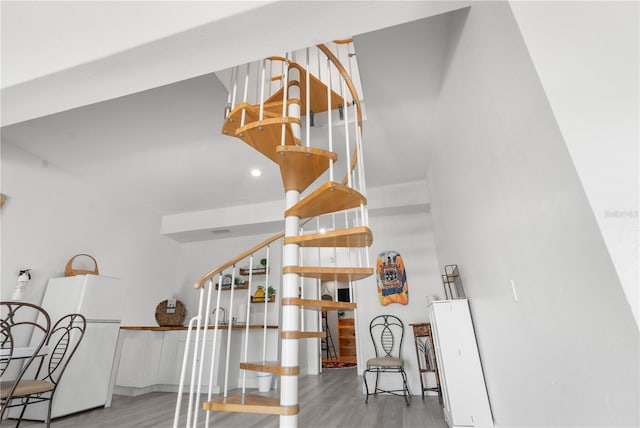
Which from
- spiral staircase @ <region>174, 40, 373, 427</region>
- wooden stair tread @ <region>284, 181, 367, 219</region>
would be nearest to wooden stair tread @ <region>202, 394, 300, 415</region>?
spiral staircase @ <region>174, 40, 373, 427</region>

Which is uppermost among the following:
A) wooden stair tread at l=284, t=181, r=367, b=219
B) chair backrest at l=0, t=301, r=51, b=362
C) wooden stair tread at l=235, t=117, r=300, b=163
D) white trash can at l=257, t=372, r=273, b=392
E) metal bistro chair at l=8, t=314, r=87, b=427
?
wooden stair tread at l=235, t=117, r=300, b=163

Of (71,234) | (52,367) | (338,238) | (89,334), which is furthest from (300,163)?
(71,234)

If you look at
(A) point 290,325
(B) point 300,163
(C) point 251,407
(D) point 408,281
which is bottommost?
(C) point 251,407

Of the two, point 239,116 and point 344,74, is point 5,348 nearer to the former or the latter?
point 239,116

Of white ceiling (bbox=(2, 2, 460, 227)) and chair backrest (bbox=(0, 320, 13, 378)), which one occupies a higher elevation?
white ceiling (bbox=(2, 2, 460, 227))

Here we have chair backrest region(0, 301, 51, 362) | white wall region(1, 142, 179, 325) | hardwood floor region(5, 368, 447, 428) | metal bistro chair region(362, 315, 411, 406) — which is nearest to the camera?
hardwood floor region(5, 368, 447, 428)

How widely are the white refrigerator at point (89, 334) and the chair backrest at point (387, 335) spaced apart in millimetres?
3275

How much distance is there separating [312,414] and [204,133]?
3198mm

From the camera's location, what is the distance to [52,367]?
3.07 m

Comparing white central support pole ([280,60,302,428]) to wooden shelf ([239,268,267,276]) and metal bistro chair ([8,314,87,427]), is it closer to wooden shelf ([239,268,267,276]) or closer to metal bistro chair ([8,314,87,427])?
metal bistro chair ([8,314,87,427])

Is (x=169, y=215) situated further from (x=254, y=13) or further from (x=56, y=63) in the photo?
(x=254, y=13)

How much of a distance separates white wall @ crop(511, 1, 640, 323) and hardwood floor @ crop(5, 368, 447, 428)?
2468 millimetres

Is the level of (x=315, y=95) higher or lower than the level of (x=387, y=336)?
higher

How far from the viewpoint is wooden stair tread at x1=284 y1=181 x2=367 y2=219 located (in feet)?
6.64
